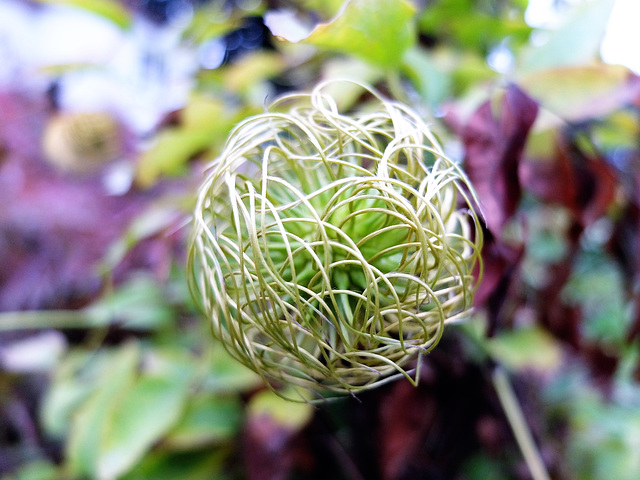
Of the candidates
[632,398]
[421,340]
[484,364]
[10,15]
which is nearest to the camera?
[421,340]

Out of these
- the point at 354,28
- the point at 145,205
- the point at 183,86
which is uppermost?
the point at 354,28

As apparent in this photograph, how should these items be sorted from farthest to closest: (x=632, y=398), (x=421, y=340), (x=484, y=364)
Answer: (x=632, y=398)
(x=484, y=364)
(x=421, y=340)

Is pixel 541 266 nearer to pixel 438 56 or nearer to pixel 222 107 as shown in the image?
pixel 438 56

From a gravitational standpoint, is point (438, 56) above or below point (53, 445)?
above

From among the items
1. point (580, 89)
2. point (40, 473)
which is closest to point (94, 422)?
point (40, 473)

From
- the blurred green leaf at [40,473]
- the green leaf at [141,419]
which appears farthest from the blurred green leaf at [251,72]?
the blurred green leaf at [40,473]

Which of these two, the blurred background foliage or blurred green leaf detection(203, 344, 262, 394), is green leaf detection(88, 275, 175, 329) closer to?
the blurred background foliage

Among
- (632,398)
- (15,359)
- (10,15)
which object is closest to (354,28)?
(15,359)

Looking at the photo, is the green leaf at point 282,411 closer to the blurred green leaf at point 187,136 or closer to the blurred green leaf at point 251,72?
the blurred green leaf at point 187,136
